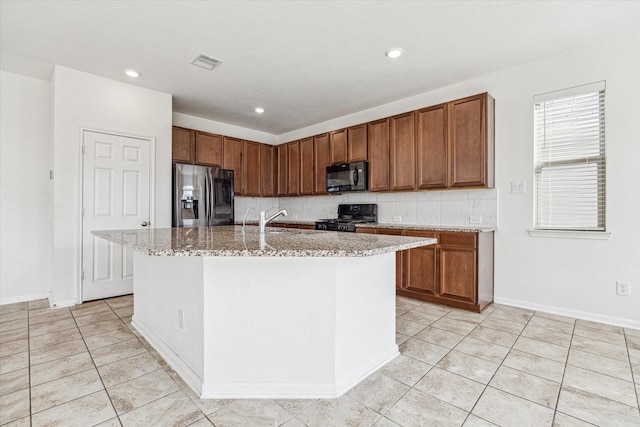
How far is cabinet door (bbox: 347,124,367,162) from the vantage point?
14.2 ft

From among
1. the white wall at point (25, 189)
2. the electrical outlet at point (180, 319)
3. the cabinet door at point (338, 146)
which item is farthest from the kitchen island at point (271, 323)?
the cabinet door at point (338, 146)

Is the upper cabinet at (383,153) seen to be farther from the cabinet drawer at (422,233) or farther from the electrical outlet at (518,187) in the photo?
the cabinet drawer at (422,233)

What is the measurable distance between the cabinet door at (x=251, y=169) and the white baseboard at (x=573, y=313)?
3851mm

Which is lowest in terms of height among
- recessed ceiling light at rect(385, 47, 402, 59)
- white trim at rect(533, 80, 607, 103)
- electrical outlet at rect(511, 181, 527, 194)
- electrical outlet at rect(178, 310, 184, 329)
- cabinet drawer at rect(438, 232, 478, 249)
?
electrical outlet at rect(178, 310, 184, 329)

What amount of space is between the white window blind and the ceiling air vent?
3.20 meters

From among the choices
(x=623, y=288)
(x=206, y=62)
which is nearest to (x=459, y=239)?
(x=623, y=288)

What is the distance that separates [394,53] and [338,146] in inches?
74.2

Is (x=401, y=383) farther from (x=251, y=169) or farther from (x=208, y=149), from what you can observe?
(x=251, y=169)

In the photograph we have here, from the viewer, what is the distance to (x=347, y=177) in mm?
A: 4465

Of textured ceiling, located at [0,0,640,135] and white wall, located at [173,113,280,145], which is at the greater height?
textured ceiling, located at [0,0,640,135]

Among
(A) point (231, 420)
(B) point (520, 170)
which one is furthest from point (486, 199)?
(A) point (231, 420)

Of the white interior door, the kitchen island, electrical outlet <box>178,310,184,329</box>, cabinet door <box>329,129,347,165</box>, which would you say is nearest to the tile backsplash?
cabinet door <box>329,129,347,165</box>

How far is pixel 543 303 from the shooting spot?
3146 mm

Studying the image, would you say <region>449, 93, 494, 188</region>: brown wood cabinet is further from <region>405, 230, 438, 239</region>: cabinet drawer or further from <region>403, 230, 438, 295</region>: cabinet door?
<region>403, 230, 438, 295</region>: cabinet door
